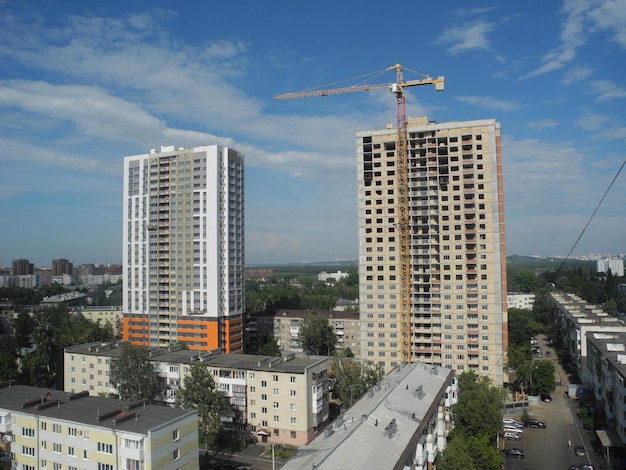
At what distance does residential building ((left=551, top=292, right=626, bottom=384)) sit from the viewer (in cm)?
3784

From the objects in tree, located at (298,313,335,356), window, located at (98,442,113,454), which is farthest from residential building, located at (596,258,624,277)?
window, located at (98,442,113,454)

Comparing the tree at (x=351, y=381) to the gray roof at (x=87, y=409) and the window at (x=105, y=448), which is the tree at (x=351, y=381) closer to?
the gray roof at (x=87, y=409)

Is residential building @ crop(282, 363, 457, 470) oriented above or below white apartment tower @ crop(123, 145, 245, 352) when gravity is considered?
below

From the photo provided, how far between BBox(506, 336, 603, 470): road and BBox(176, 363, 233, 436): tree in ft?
47.2

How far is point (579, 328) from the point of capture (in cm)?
3912

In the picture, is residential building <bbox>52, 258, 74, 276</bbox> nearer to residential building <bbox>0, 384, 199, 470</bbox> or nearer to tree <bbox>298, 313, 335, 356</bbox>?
tree <bbox>298, 313, 335, 356</bbox>

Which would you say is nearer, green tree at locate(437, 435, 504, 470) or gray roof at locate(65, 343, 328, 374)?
green tree at locate(437, 435, 504, 470)

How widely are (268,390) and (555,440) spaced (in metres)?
16.3

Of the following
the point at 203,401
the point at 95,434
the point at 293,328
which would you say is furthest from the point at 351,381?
the point at 293,328

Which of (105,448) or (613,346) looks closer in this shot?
(105,448)

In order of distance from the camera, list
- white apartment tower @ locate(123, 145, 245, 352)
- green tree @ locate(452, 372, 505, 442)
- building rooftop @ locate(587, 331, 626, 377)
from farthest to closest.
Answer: white apartment tower @ locate(123, 145, 245, 352), building rooftop @ locate(587, 331, 626, 377), green tree @ locate(452, 372, 505, 442)

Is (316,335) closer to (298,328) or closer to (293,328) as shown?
(298,328)

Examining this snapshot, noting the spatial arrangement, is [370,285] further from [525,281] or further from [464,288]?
[525,281]

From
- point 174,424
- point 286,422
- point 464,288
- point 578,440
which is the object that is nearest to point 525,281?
point 464,288
